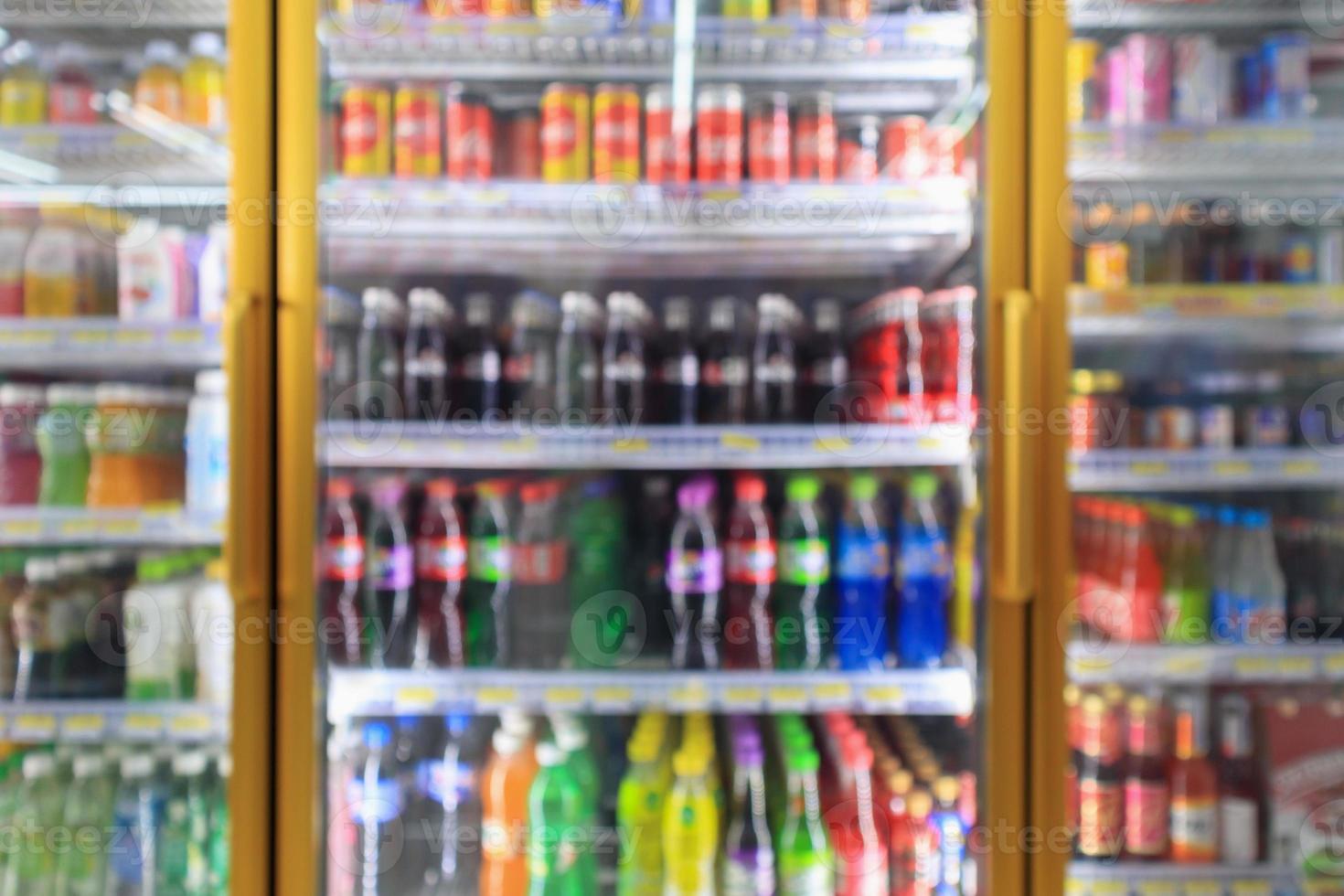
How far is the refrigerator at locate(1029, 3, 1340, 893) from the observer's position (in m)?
1.39

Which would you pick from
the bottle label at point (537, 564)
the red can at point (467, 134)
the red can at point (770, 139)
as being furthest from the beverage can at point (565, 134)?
the bottle label at point (537, 564)

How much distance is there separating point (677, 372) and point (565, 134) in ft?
1.63

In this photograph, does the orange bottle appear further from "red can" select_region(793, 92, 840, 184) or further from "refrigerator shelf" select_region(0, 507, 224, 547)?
"red can" select_region(793, 92, 840, 184)

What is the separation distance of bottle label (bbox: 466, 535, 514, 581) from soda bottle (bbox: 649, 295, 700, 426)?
1.31 ft

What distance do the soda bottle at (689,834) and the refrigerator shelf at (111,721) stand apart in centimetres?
77

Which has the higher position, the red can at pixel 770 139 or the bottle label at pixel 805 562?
the red can at pixel 770 139

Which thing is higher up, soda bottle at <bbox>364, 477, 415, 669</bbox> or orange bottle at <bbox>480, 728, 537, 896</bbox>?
soda bottle at <bbox>364, 477, 415, 669</bbox>

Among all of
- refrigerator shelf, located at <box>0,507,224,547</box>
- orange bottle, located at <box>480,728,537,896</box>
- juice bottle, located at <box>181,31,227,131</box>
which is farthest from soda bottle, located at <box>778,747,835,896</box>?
juice bottle, located at <box>181,31,227,131</box>

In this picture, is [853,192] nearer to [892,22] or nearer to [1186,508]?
[892,22]

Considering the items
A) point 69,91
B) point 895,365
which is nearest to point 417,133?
point 69,91

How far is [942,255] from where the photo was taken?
1.68m

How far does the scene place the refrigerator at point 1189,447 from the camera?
4.56ft

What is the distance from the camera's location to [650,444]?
4.70 ft

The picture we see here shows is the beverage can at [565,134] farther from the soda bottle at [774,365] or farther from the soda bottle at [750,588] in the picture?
the soda bottle at [750,588]
